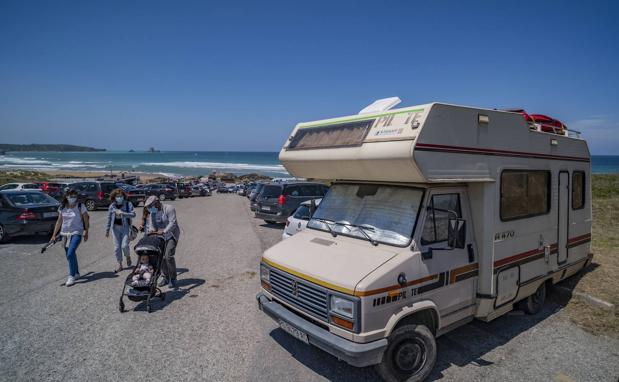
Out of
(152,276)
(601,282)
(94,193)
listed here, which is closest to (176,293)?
(152,276)

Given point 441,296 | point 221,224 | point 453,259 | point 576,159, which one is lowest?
point 221,224

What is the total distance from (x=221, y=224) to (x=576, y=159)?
1290cm

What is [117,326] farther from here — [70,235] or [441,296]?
[441,296]

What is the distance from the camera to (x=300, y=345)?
4695mm

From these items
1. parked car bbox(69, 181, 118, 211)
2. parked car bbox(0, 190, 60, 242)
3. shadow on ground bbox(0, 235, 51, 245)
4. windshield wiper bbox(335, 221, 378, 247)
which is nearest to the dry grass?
windshield wiper bbox(335, 221, 378, 247)

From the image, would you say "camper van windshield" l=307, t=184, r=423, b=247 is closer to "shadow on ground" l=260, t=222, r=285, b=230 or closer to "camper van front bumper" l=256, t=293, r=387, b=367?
"camper van front bumper" l=256, t=293, r=387, b=367

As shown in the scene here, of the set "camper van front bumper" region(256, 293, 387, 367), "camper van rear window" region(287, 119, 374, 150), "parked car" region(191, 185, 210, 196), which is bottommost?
"parked car" region(191, 185, 210, 196)

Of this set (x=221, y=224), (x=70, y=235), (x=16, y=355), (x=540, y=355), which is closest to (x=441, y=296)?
(x=540, y=355)

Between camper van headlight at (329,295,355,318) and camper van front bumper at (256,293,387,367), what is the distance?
26 cm

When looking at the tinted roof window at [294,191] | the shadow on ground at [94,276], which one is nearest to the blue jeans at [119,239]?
the shadow on ground at [94,276]

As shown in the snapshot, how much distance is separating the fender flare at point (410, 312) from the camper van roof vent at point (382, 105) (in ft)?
8.10

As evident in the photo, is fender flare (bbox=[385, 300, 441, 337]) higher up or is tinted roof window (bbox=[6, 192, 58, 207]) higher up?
tinted roof window (bbox=[6, 192, 58, 207])

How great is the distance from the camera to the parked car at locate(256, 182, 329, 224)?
1422 cm

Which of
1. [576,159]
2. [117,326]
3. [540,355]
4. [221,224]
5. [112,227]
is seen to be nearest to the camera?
[540,355]
